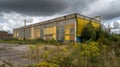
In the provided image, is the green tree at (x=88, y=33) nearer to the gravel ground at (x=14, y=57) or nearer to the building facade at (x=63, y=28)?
the building facade at (x=63, y=28)

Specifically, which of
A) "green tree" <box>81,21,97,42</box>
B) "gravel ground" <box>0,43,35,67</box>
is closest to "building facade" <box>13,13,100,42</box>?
"green tree" <box>81,21,97,42</box>

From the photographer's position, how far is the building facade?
3291cm

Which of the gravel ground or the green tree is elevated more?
the green tree

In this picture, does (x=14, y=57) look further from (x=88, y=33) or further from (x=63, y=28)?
(x=63, y=28)

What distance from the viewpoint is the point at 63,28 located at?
117 ft

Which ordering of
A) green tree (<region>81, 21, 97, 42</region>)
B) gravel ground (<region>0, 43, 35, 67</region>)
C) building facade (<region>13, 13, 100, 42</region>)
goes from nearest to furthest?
gravel ground (<region>0, 43, 35, 67</region>)
green tree (<region>81, 21, 97, 42</region>)
building facade (<region>13, 13, 100, 42</region>)

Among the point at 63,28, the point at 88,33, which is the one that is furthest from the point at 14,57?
the point at 63,28

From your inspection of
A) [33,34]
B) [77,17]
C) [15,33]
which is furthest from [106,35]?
[15,33]

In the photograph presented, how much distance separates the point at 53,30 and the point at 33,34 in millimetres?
10151

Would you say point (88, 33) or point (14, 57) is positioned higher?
point (88, 33)

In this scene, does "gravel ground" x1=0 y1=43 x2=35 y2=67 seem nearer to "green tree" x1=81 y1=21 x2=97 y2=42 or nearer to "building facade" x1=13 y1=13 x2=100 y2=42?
"building facade" x1=13 y1=13 x2=100 y2=42

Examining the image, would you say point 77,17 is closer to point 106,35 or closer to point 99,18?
point 106,35

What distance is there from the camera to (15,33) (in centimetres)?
6175

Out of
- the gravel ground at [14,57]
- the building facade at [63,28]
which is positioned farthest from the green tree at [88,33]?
the gravel ground at [14,57]
